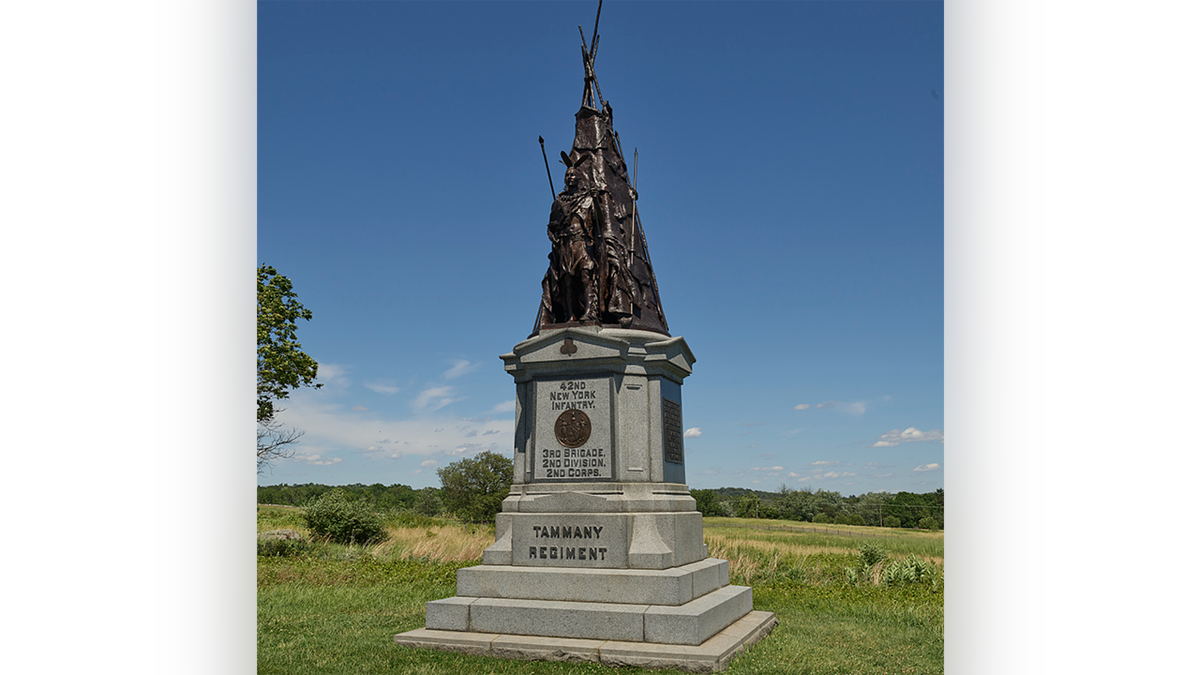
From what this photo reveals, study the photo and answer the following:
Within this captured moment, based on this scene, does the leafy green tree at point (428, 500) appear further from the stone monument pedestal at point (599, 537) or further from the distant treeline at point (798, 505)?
the stone monument pedestal at point (599, 537)

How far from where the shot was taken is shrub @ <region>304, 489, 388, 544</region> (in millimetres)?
20359

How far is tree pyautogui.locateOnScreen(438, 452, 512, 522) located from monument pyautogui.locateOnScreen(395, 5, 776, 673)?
31.6 m

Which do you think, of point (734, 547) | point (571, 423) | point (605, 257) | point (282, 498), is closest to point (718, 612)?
point (571, 423)

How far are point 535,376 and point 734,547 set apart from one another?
30.3ft

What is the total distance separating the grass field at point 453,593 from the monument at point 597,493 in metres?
0.45

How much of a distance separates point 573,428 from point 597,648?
2.58 m

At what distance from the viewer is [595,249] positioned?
10266 millimetres

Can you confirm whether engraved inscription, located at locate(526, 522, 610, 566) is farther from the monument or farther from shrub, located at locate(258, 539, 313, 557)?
shrub, located at locate(258, 539, 313, 557)

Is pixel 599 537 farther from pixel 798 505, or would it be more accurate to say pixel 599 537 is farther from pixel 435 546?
pixel 798 505

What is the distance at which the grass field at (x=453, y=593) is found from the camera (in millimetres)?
7473

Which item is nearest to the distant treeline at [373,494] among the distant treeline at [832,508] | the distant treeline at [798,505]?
the distant treeline at [798,505]

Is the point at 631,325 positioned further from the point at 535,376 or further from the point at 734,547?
the point at 734,547

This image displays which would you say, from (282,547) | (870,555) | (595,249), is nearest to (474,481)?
(282,547)

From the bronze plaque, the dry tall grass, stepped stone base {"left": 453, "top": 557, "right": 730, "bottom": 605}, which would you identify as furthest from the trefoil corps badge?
the dry tall grass
